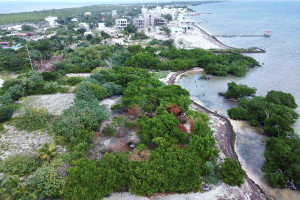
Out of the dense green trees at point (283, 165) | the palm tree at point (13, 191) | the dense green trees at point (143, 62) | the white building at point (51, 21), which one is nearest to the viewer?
the palm tree at point (13, 191)

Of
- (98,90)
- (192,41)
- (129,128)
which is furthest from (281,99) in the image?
(192,41)

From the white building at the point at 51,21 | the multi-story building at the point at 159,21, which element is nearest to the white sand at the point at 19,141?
the multi-story building at the point at 159,21

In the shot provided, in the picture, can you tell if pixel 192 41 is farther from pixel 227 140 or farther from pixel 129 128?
pixel 129 128

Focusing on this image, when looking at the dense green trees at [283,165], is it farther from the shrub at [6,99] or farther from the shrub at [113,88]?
the shrub at [6,99]

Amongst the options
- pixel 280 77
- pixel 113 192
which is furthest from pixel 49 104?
pixel 280 77

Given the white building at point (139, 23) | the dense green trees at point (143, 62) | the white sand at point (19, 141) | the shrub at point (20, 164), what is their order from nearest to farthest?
the shrub at point (20, 164), the white sand at point (19, 141), the dense green trees at point (143, 62), the white building at point (139, 23)

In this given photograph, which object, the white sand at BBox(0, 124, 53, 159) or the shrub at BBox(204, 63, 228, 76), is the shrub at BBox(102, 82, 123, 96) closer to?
the white sand at BBox(0, 124, 53, 159)

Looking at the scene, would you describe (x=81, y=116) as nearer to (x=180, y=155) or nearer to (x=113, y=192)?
(x=113, y=192)
